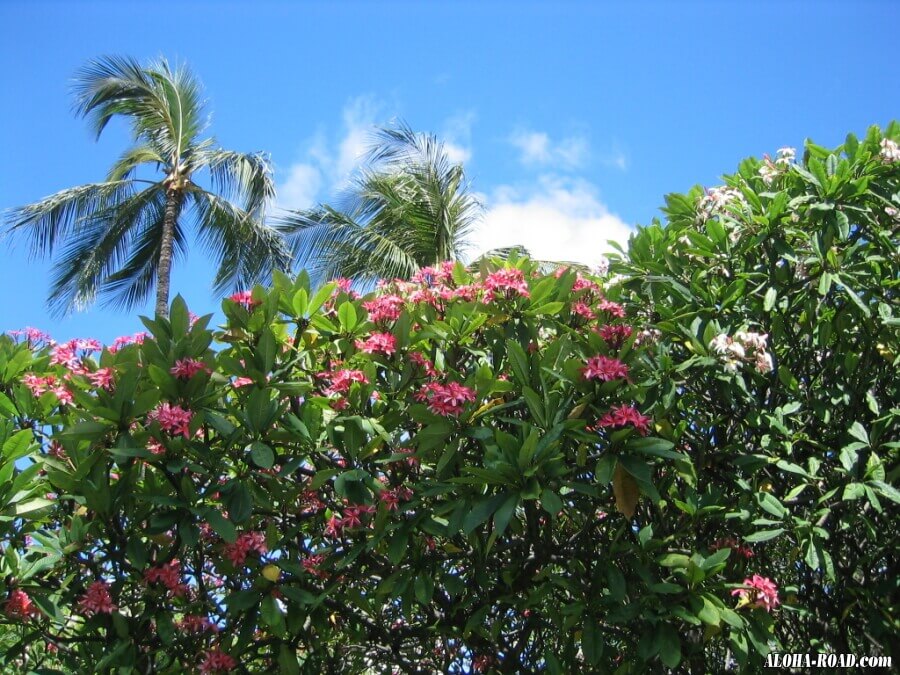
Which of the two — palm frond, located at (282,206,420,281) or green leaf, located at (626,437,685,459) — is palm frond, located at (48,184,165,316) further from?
green leaf, located at (626,437,685,459)

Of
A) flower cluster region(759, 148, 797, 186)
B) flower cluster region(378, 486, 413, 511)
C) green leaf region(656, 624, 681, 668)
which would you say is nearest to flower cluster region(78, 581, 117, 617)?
flower cluster region(378, 486, 413, 511)

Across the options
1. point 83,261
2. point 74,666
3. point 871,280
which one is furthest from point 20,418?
point 83,261

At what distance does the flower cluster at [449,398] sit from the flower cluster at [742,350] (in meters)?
1.04

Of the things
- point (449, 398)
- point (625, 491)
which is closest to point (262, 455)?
point (449, 398)

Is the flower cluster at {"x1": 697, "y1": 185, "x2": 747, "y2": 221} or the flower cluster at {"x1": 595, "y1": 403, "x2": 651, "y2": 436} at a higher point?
the flower cluster at {"x1": 697, "y1": 185, "x2": 747, "y2": 221}

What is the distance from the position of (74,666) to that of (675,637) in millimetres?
2413

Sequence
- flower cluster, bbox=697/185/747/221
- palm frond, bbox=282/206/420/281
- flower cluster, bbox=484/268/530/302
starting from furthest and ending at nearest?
palm frond, bbox=282/206/420/281 → flower cluster, bbox=697/185/747/221 → flower cluster, bbox=484/268/530/302

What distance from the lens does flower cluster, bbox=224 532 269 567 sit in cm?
343

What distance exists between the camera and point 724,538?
372 cm

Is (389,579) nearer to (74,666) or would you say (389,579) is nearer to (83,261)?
(74,666)

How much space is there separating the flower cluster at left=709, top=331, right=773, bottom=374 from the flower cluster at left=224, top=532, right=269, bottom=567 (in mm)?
1982

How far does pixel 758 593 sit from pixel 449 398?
1344 millimetres

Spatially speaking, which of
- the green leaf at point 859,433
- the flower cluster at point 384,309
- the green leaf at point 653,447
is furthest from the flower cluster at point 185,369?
the green leaf at point 859,433

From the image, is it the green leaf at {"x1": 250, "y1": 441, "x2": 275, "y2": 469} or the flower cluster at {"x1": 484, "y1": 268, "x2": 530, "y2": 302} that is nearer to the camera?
the green leaf at {"x1": 250, "y1": 441, "x2": 275, "y2": 469}
